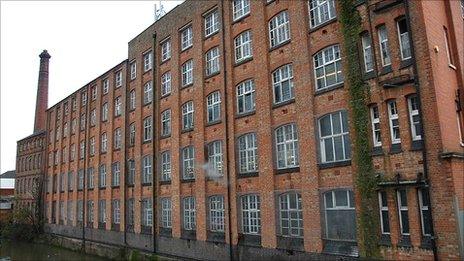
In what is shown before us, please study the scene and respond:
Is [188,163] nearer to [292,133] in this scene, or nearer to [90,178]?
[292,133]

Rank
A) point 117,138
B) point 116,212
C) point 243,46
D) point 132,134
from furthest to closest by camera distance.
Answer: point 117,138
point 116,212
point 132,134
point 243,46

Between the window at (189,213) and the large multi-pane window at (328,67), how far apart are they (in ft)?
32.8

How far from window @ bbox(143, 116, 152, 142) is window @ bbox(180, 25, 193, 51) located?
551 centimetres

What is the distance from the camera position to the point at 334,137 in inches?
622

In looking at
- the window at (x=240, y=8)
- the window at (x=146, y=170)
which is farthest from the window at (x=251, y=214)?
the window at (x=146, y=170)

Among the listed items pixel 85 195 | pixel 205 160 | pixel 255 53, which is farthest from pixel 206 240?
pixel 85 195

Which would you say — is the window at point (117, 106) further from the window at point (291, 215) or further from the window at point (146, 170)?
the window at point (291, 215)

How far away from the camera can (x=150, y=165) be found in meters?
26.5

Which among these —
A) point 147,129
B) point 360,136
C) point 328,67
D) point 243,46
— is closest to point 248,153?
point 243,46

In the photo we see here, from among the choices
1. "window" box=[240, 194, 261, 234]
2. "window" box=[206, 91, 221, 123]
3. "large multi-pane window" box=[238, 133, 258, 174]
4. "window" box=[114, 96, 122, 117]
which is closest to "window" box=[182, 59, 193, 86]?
"window" box=[206, 91, 221, 123]

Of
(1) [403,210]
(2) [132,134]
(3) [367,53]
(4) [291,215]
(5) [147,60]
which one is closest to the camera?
(1) [403,210]

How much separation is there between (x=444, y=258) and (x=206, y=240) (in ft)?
38.2

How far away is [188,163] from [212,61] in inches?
227

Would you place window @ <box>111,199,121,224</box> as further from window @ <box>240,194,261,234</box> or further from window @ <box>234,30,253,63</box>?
window @ <box>234,30,253,63</box>
